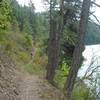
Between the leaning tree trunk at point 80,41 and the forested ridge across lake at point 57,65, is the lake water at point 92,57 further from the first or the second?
the leaning tree trunk at point 80,41

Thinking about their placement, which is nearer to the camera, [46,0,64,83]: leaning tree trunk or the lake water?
[46,0,64,83]: leaning tree trunk

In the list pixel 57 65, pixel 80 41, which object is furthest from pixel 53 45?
pixel 80 41

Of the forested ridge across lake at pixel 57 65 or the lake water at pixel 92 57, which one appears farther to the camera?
the lake water at pixel 92 57

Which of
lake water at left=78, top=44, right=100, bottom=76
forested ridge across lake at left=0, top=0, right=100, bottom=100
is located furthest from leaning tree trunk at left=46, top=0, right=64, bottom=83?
lake water at left=78, top=44, right=100, bottom=76

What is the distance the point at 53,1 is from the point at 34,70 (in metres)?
8.13

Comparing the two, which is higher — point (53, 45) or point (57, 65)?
point (53, 45)

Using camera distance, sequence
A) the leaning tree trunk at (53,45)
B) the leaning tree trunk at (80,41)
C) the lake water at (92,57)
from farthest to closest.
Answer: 1. the lake water at (92,57)
2. the leaning tree trunk at (53,45)
3. the leaning tree trunk at (80,41)

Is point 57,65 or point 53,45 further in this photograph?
point 57,65

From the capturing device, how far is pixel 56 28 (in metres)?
17.2

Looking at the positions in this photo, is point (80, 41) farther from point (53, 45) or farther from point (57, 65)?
point (57, 65)

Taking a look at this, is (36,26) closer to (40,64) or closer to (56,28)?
(40,64)

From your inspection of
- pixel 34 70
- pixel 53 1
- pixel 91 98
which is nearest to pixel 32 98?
pixel 91 98

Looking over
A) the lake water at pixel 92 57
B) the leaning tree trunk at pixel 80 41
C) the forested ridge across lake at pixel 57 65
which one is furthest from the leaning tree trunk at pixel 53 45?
the leaning tree trunk at pixel 80 41

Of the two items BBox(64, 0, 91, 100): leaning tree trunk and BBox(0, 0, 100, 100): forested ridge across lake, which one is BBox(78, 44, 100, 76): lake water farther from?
BBox(64, 0, 91, 100): leaning tree trunk
